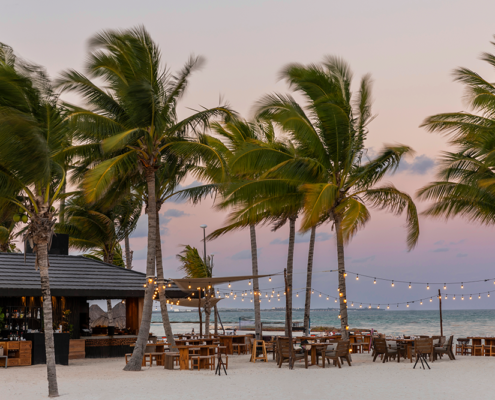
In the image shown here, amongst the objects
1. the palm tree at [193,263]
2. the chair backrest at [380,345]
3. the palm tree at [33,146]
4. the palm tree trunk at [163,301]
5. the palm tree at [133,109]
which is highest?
the palm tree at [133,109]

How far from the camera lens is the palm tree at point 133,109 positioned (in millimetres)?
12953

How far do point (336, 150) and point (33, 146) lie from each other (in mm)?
8705

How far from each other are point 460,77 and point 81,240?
17.7 m

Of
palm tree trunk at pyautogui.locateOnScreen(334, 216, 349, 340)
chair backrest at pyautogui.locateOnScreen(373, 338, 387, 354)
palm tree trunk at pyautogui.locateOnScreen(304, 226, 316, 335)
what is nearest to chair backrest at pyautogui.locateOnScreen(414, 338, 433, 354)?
chair backrest at pyautogui.locateOnScreen(373, 338, 387, 354)

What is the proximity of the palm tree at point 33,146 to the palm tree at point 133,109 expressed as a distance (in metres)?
2.34

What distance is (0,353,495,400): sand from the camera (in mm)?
9750

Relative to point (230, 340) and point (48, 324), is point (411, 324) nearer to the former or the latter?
point (230, 340)

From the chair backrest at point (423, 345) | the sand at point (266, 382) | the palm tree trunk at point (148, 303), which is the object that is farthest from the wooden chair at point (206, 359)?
the chair backrest at point (423, 345)

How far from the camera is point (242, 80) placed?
19.5 m

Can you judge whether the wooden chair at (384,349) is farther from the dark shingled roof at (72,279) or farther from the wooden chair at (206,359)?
the dark shingled roof at (72,279)

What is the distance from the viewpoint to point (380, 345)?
15133 mm

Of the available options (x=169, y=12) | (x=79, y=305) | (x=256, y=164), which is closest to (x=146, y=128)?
(x=256, y=164)

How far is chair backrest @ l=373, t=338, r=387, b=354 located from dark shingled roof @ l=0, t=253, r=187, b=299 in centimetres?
716

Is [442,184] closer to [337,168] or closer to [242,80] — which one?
[337,168]
